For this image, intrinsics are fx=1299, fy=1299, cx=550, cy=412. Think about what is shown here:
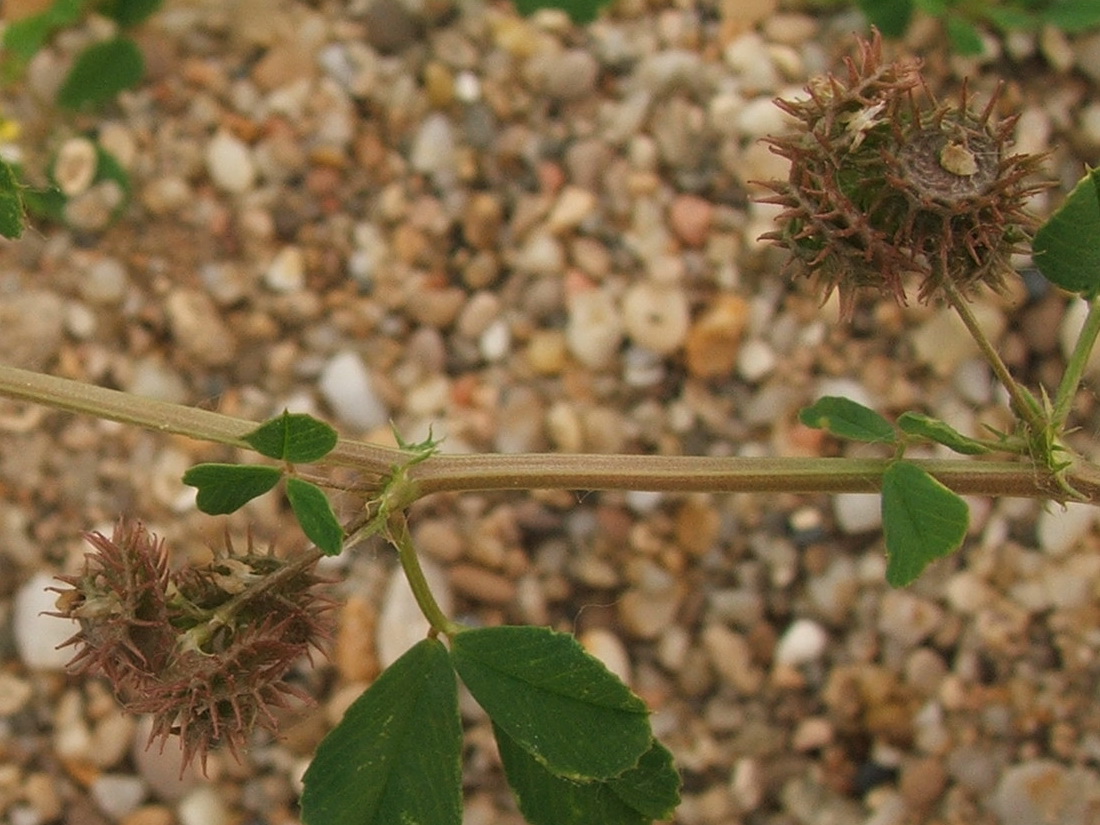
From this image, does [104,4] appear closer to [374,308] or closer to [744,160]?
[374,308]

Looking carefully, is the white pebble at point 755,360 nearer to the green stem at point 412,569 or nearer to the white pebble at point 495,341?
the white pebble at point 495,341

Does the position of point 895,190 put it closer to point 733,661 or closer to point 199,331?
point 733,661

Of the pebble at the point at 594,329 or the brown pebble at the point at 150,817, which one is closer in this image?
the brown pebble at the point at 150,817

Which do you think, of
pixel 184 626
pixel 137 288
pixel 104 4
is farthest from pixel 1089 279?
pixel 104 4

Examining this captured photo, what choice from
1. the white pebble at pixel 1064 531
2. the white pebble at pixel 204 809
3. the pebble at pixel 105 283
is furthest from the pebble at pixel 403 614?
the white pebble at pixel 1064 531

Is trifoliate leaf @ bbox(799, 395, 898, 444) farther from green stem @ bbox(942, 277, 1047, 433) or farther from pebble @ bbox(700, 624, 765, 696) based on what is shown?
pebble @ bbox(700, 624, 765, 696)

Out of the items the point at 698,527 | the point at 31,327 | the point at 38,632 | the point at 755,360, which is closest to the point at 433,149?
the point at 755,360
